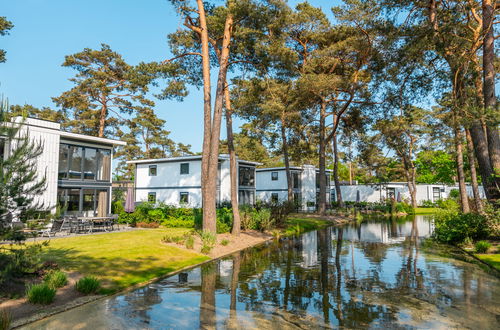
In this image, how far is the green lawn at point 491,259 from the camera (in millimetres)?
11460

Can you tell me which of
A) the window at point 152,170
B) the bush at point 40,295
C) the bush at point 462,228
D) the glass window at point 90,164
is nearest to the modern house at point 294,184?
the window at point 152,170

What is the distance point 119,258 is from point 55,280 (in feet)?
12.1

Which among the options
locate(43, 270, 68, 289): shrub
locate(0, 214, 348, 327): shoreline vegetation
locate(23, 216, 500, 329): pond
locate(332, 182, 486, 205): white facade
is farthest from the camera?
locate(332, 182, 486, 205): white facade

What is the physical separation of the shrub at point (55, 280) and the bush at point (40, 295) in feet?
1.78

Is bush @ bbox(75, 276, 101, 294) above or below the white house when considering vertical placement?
below

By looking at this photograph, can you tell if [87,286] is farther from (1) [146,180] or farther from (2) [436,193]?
(2) [436,193]

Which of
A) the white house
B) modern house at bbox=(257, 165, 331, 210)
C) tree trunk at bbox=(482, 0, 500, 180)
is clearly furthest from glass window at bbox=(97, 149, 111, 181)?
modern house at bbox=(257, 165, 331, 210)

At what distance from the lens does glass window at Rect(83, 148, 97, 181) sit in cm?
→ 2342

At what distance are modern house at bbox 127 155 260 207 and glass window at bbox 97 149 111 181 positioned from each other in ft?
23.0

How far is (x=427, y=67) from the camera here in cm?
1628

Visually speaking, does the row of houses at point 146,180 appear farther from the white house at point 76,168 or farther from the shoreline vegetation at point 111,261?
the shoreline vegetation at point 111,261

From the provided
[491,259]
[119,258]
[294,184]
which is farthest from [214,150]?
[294,184]

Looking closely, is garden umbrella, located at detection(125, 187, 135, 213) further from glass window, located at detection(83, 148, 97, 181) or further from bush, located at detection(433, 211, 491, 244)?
bush, located at detection(433, 211, 491, 244)

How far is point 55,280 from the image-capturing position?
8016mm
